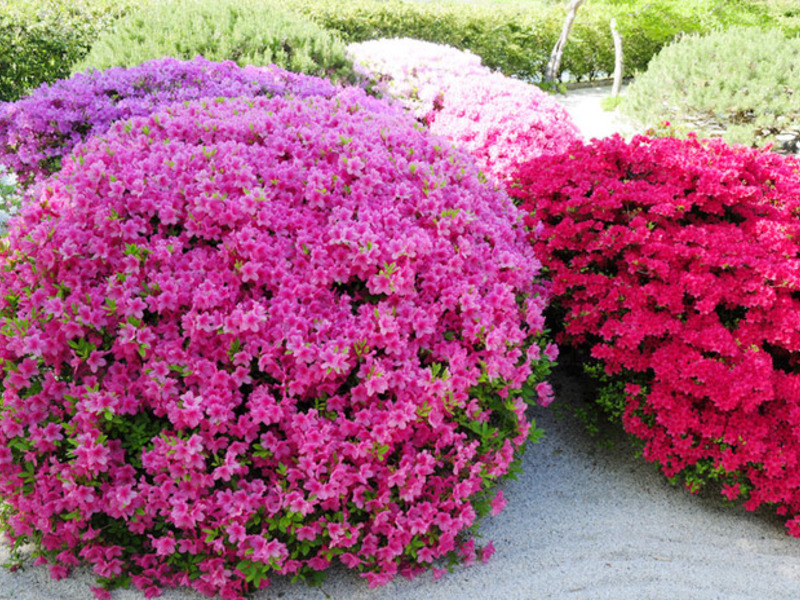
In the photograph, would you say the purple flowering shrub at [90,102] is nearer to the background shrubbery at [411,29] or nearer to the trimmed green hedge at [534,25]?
the background shrubbery at [411,29]

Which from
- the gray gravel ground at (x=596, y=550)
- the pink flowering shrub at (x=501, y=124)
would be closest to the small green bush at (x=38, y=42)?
the pink flowering shrub at (x=501, y=124)

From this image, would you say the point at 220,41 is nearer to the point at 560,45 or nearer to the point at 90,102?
the point at 90,102

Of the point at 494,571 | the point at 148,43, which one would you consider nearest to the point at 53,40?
the point at 148,43

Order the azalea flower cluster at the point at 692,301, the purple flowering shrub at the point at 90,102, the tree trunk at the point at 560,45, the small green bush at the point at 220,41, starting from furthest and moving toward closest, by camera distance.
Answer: the tree trunk at the point at 560,45, the small green bush at the point at 220,41, the purple flowering shrub at the point at 90,102, the azalea flower cluster at the point at 692,301

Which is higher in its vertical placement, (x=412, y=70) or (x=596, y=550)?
(x=412, y=70)

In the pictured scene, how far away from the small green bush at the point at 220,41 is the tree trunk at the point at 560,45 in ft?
28.2

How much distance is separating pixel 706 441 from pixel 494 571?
1.26 metres

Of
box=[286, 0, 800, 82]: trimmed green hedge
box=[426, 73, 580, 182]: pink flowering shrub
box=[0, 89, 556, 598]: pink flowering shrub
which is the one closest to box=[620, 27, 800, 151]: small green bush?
box=[426, 73, 580, 182]: pink flowering shrub

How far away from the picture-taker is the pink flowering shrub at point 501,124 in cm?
566

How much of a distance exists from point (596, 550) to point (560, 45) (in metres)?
13.1

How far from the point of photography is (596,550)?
3230 mm

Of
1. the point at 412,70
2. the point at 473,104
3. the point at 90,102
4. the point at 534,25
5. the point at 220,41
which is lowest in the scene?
the point at 90,102

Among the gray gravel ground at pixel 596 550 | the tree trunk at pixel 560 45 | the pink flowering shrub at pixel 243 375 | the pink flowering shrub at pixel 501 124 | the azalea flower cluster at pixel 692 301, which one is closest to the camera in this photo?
the pink flowering shrub at pixel 243 375

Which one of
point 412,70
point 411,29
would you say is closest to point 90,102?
point 412,70
